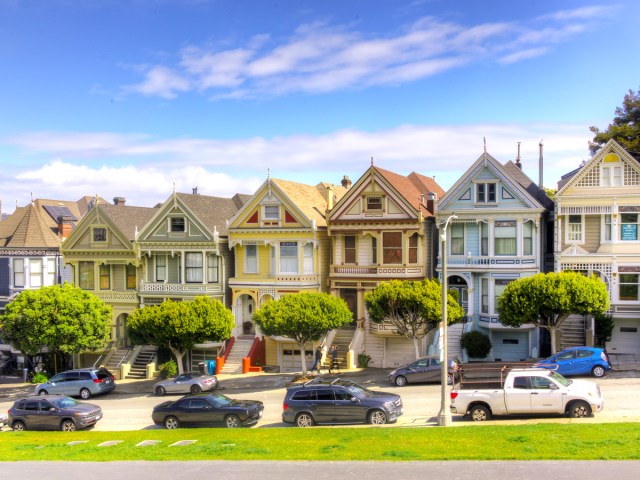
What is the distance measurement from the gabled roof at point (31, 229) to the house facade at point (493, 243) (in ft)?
94.3

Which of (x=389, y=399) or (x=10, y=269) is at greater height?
(x=10, y=269)

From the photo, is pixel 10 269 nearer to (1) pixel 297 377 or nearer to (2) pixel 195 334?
(2) pixel 195 334

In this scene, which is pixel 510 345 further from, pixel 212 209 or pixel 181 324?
pixel 212 209

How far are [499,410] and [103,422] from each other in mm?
17637

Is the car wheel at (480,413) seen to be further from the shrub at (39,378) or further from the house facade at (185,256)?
the shrub at (39,378)

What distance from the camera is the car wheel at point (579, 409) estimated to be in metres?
24.4

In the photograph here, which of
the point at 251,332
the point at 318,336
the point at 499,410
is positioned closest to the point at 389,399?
the point at 499,410

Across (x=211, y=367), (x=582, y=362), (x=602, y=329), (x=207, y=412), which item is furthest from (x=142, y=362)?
(x=602, y=329)

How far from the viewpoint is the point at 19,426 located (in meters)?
31.0

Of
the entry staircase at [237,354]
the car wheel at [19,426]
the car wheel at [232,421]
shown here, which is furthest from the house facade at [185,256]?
the car wheel at [232,421]

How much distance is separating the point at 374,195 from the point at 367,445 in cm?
2339

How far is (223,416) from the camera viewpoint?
2822 centimetres

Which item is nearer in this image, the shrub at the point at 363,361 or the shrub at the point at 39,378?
the shrub at the point at 363,361

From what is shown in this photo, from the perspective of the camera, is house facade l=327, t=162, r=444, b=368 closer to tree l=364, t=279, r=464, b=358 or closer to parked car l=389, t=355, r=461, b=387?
tree l=364, t=279, r=464, b=358
